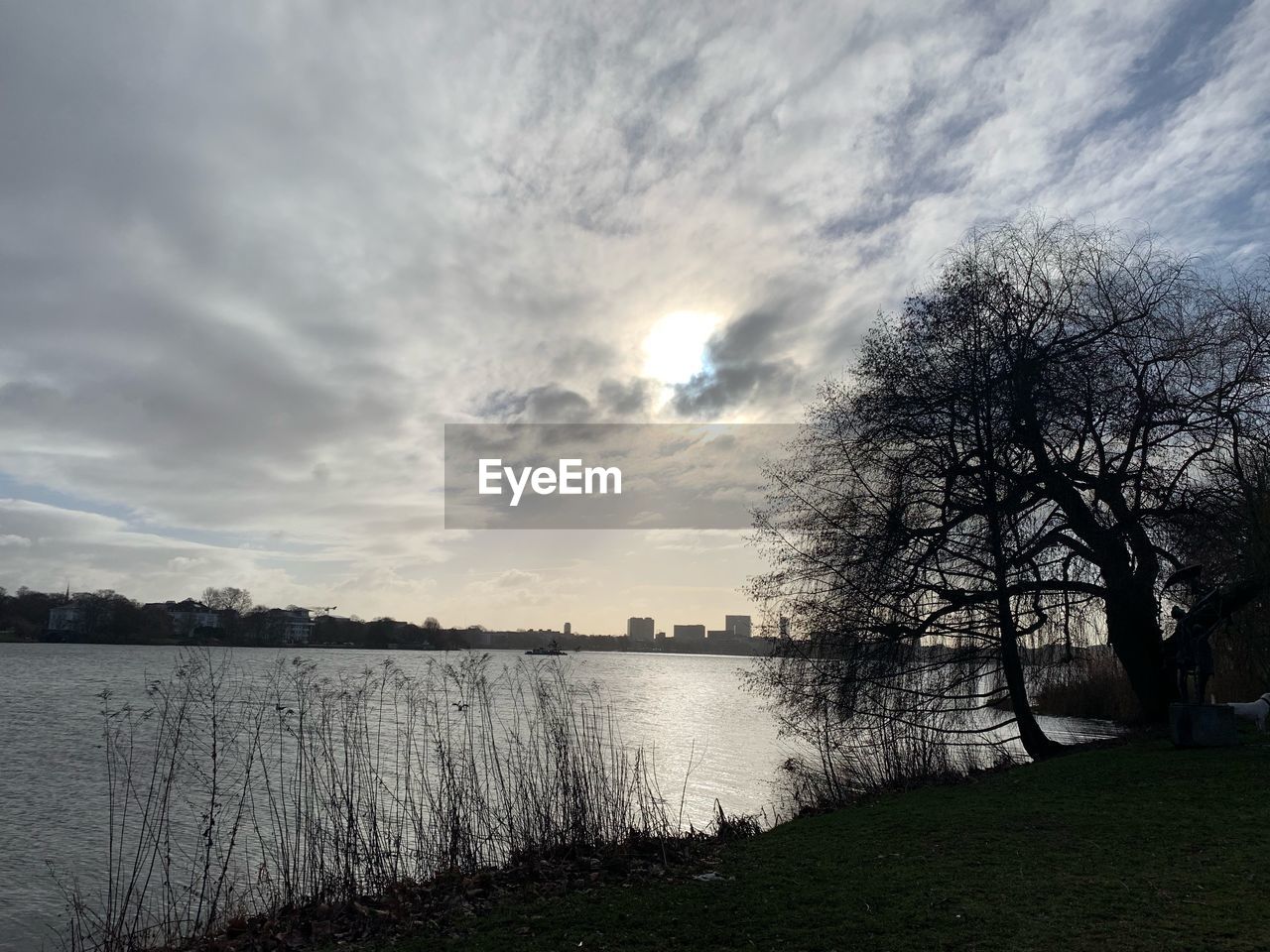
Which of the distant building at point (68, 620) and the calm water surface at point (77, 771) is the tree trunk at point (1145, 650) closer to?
the calm water surface at point (77, 771)

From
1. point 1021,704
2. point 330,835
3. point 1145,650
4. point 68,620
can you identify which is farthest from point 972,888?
point 68,620

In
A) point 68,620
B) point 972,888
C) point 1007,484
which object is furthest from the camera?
point 68,620

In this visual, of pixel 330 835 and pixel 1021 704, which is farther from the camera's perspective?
pixel 1021 704

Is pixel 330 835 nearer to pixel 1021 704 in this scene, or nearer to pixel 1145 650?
pixel 1021 704

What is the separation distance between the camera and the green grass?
5.45 m

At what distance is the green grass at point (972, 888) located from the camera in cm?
545

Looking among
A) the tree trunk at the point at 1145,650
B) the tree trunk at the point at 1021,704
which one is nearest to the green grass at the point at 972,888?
the tree trunk at the point at 1021,704

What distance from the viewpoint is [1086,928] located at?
5422 millimetres

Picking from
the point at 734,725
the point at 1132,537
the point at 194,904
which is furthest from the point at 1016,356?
the point at 734,725

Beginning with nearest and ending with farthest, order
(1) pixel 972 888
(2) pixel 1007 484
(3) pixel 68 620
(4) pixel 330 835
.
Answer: (1) pixel 972 888
(4) pixel 330 835
(2) pixel 1007 484
(3) pixel 68 620

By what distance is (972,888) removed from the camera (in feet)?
21.4

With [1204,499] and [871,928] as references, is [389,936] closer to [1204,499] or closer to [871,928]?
[871,928]

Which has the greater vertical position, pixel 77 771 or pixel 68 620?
pixel 68 620

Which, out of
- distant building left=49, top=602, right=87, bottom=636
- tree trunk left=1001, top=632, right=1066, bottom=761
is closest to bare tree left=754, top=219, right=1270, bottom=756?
tree trunk left=1001, top=632, right=1066, bottom=761
